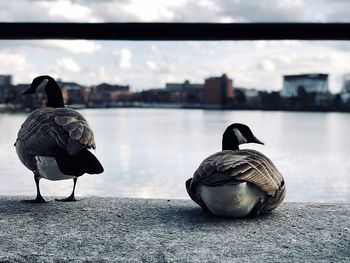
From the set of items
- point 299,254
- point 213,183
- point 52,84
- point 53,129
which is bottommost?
point 299,254

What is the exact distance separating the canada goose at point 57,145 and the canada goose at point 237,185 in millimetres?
625

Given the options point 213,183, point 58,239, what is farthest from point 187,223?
point 58,239

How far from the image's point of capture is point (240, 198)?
310 cm

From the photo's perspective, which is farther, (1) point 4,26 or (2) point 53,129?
(2) point 53,129

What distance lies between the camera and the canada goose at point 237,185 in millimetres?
3104

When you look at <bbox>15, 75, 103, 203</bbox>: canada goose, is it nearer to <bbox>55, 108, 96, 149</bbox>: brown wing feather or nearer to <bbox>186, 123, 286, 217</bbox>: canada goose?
<bbox>55, 108, 96, 149</bbox>: brown wing feather

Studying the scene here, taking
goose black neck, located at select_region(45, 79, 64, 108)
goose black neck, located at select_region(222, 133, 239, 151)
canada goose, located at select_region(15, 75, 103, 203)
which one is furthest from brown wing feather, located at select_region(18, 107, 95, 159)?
goose black neck, located at select_region(222, 133, 239, 151)

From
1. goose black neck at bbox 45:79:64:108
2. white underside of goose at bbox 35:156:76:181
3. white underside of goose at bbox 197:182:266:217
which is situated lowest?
white underside of goose at bbox 197:182:266:217

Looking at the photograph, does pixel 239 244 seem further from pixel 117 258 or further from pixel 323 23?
pixel 323 23

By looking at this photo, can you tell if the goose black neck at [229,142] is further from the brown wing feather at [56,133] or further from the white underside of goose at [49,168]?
the white underside of goose at [49,168]

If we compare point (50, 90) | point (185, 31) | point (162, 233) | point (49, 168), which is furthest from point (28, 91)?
point (185, 31)

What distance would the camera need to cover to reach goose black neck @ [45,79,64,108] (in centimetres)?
397

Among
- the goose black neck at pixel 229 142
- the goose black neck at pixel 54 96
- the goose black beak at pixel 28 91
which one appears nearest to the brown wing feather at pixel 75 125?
the goose black neck at pixel 54 96

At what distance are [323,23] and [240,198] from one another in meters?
1.14
